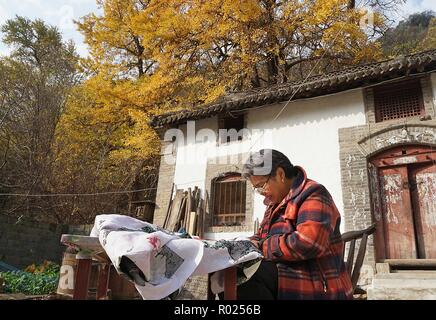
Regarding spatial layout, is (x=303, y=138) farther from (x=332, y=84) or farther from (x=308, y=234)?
(x=308, y=234)

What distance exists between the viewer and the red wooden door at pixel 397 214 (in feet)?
22.0

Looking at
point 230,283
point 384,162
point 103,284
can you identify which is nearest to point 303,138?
point 384,162

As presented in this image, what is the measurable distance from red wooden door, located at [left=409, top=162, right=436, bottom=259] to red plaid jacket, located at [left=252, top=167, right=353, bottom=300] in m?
5.64

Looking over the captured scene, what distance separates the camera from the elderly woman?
1877 millimetres

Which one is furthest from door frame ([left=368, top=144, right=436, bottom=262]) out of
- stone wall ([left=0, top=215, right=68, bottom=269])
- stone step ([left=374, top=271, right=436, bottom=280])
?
stone wall ([left=0, top=215, right=68, bottom=269])

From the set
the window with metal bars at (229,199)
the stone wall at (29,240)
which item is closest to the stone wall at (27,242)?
the stone wall at (29,240)

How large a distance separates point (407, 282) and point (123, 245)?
5.16 m

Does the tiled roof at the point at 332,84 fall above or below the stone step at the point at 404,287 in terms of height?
above

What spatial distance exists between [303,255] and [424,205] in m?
6.17

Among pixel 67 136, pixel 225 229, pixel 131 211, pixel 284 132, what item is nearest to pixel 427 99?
pixel 284 132

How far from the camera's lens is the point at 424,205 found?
22.3ft

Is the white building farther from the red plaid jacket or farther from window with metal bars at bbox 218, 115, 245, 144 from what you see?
the red plaid jacket

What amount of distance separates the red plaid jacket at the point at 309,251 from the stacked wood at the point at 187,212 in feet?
22.4

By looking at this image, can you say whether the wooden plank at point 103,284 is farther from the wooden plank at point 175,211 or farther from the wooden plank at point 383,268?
the wooden plank at point 175,211
